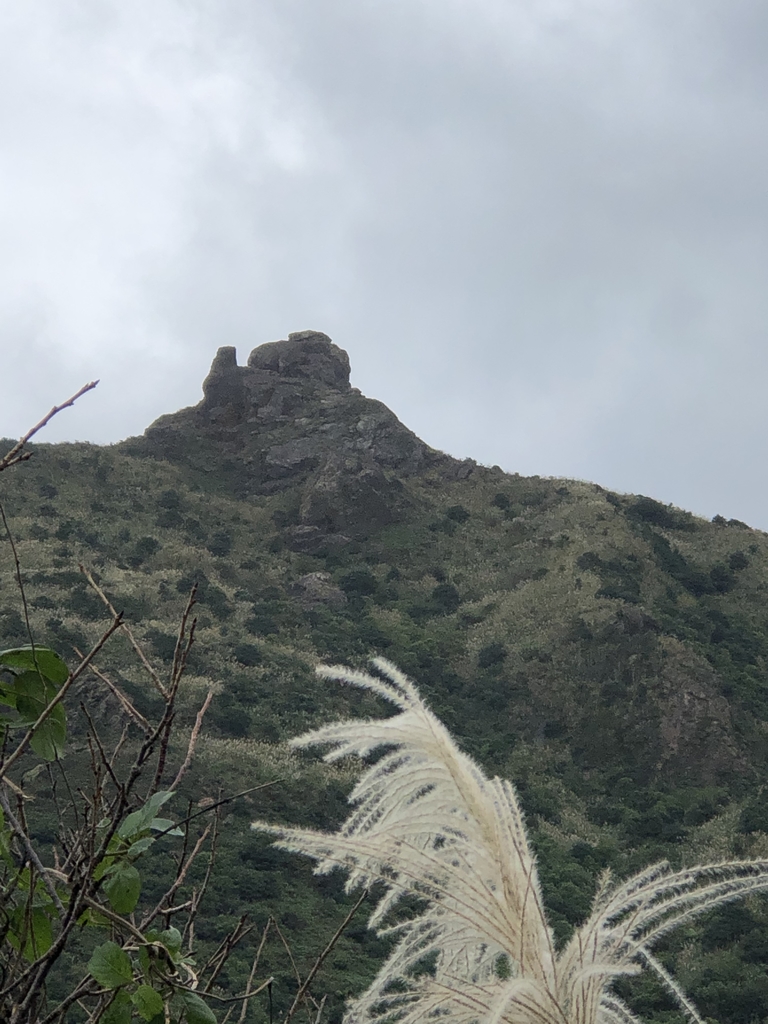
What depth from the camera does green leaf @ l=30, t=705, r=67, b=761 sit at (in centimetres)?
142

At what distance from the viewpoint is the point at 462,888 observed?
2.11 metres

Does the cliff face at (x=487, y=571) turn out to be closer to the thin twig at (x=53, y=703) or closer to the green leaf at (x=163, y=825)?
the green leaf at (x=163, y=825)

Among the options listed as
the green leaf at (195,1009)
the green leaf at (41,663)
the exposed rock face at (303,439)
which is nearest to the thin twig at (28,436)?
the green leaf at (41,663)

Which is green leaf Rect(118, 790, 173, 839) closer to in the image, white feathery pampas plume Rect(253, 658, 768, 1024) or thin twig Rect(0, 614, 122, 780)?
thin twig Rect(0, 614, 122, 780)

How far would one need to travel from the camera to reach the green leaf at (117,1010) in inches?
53.4

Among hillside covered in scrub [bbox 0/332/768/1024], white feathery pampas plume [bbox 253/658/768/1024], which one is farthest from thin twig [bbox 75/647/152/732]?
hillside covered in scrub [bbox 0/332/768/1024]

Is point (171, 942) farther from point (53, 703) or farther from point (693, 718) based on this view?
point (693, 718)

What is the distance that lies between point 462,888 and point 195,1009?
836 millimetres

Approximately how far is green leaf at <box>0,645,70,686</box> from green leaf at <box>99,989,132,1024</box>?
1.43ft

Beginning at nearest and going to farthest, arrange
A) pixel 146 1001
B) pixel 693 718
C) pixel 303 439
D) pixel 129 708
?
pixel 146 1001
pixel 129 708
pixel 693 718
pixel 303 439

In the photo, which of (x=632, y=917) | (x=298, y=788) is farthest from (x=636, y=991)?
(x=632, y=917)

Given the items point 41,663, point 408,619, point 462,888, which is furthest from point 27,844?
point 408,619

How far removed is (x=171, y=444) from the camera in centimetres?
5791

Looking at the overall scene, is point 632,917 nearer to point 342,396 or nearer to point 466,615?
point 466,615
